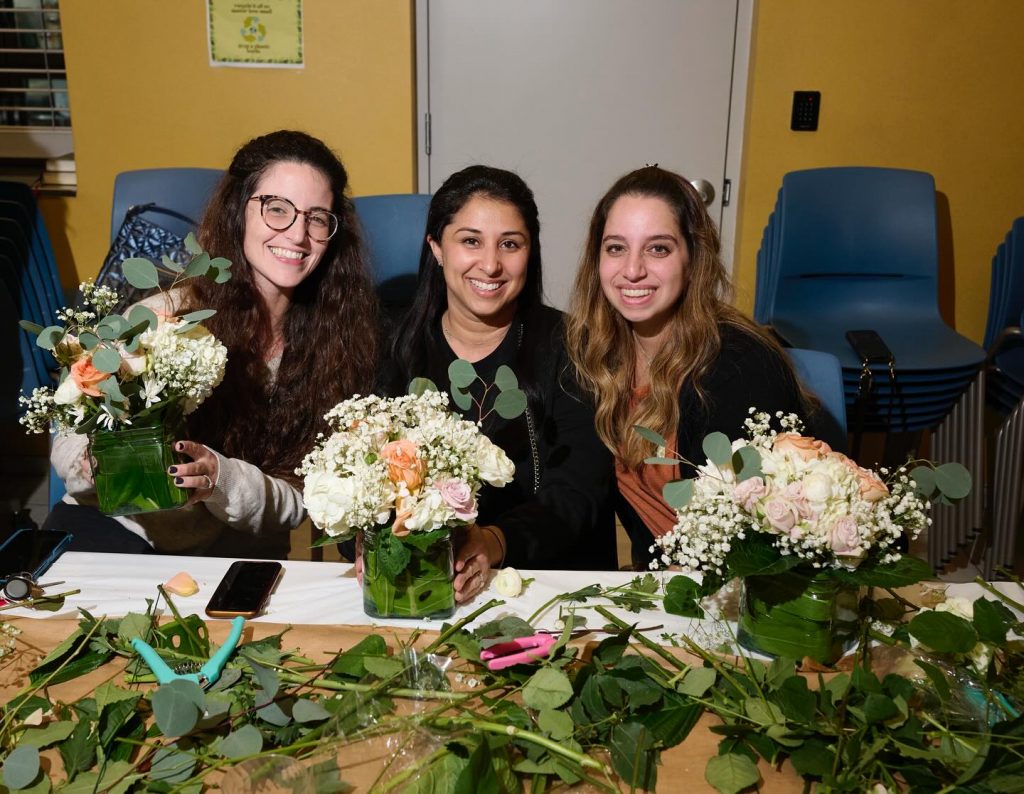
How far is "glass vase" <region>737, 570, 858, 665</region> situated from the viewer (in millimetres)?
1241

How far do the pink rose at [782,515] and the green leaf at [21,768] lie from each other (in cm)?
92

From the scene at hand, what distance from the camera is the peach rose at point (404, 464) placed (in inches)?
49.8

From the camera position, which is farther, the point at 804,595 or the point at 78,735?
the point at 804,595

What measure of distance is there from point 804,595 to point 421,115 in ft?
10.5

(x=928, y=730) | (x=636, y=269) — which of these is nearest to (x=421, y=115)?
(x=636, y=269)

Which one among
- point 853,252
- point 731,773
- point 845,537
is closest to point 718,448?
point 845,537

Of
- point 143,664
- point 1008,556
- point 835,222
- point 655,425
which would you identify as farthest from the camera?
point 835,222

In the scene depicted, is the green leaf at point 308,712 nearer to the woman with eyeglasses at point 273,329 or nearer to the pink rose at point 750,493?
the pink rose at point 750,493

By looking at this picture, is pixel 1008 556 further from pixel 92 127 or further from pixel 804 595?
pixel 92 127

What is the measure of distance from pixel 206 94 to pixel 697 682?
350cm

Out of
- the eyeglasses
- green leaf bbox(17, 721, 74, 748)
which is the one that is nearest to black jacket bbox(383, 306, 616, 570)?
the eyeglasses

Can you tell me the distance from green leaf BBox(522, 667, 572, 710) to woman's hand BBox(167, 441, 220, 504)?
76 centimetres

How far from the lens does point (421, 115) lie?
3947 millimetres

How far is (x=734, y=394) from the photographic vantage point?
1.97 m
